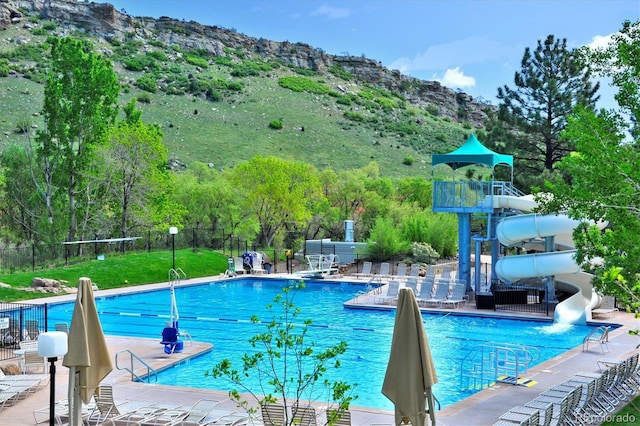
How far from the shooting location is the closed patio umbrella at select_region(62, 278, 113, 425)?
904 cm

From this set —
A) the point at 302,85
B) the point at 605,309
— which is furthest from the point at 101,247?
the point at 302,85

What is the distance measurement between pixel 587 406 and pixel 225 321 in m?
13.5

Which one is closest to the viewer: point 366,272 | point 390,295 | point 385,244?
point 390,295

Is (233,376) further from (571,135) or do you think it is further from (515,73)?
(515,73)

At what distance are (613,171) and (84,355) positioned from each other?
26.5 ft

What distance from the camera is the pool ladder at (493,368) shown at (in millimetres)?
13815

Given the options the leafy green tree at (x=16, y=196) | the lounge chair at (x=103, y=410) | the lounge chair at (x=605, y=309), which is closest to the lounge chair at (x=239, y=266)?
the leafy green tree at (x=16, y=196)

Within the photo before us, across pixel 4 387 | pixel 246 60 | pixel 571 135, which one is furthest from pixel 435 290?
pixel 246 60

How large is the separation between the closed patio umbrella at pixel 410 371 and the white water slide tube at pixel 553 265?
44.5 ft

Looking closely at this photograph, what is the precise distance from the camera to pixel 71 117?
Result: 32875 millimetres

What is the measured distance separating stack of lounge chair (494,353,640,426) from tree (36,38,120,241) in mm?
26662

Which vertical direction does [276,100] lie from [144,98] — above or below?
above

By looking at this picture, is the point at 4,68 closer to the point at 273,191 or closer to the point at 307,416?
the point at 273,191

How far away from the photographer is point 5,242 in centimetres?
3938
